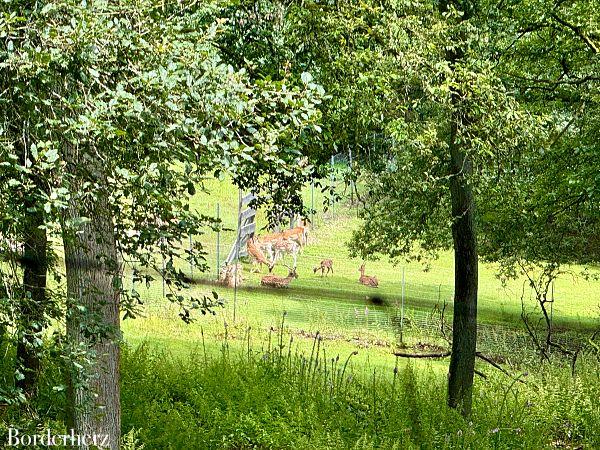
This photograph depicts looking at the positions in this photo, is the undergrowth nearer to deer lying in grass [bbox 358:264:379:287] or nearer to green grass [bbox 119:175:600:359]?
green grass [bbox 119:175:600:359]

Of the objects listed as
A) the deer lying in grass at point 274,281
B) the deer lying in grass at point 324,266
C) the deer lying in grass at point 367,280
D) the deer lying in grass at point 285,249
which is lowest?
the deer lying in grass at point 274,281

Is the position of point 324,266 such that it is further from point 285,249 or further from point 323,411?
point 323,411

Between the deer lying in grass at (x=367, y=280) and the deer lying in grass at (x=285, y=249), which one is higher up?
the deer lying in grass at (x=285, y=249)

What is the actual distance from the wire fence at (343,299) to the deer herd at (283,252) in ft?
0.90

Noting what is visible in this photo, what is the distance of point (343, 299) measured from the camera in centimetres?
2570

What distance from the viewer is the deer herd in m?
26.1

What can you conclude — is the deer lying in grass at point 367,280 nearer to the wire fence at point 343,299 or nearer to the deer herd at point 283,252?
the deer herd at point 283,252

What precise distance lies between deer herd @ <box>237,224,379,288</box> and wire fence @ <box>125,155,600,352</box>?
274 mm

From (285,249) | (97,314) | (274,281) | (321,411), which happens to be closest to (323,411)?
(321,411)

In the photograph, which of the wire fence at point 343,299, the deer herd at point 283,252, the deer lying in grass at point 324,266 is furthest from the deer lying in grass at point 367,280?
the deer lying in grass at point 324,266

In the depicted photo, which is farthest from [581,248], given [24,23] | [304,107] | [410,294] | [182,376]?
[410,294]

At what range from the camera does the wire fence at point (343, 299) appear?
20.6 m

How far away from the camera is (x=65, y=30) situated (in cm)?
295

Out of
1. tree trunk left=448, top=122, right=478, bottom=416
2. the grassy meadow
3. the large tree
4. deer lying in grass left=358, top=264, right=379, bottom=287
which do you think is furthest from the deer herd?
the large tree
